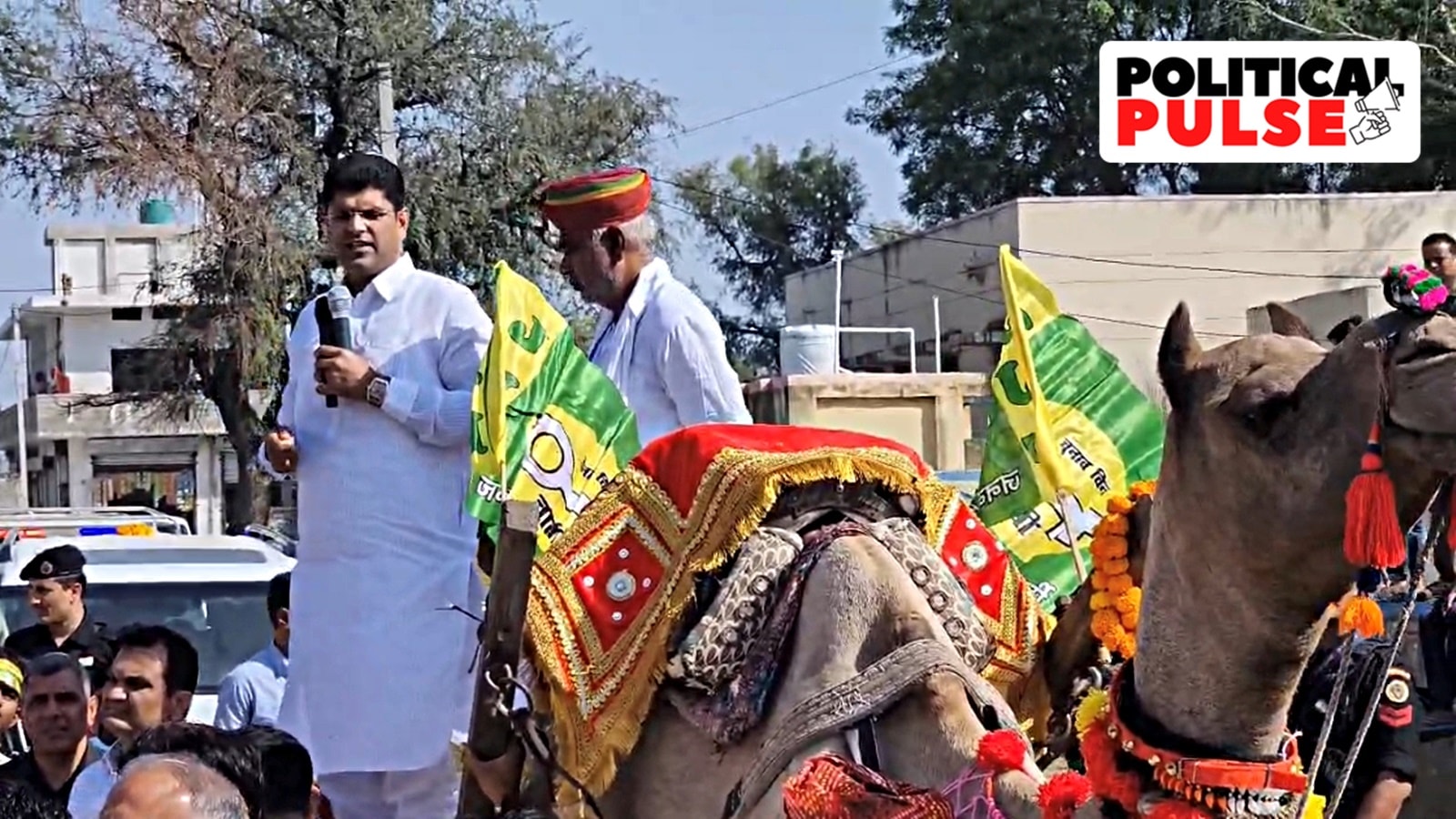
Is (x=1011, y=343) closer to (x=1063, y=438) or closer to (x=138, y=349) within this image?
(x=1063, y=438)

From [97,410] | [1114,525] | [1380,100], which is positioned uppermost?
[1380,100]

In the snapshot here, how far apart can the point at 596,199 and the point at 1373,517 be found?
2.96 meters

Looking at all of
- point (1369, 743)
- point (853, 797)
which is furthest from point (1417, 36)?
→ point (853, 797)

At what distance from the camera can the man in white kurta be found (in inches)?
214

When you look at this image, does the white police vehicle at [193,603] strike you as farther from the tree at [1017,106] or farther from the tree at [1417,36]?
the tree at [1017,106]

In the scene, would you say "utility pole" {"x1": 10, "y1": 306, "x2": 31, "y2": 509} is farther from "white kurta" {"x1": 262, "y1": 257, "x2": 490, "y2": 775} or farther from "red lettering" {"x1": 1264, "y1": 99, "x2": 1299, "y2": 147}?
"white kurta" {"x1": 262, "y1": 257, "x2": 490, "y2": 775}

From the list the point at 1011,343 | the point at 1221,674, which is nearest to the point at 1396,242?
the point at 1011,343

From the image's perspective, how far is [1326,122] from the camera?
16.4m

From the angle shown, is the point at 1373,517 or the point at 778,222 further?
the point at 778,222

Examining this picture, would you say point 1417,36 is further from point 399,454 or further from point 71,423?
A: point 71,423

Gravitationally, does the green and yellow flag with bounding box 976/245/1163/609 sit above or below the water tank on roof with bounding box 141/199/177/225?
below

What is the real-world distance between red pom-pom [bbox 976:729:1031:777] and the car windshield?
6649mm

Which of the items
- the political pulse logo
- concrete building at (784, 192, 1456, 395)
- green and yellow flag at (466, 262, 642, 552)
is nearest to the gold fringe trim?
green and yellow flag at (466, 262, 642, 552)

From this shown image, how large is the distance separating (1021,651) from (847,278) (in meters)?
29.4
